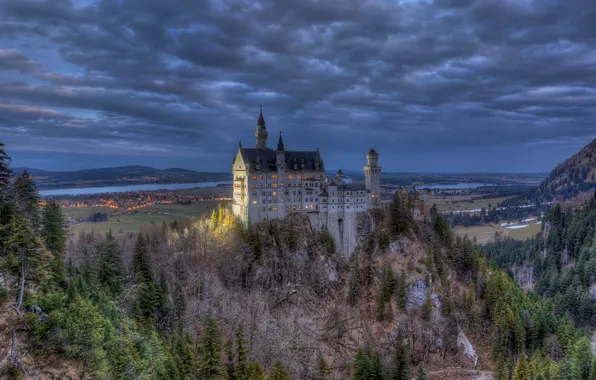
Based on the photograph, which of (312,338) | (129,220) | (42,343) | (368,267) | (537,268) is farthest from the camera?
(537,268)

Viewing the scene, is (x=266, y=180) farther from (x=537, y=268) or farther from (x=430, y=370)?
(x=537, y=268)

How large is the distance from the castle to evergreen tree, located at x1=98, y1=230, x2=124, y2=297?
125ft

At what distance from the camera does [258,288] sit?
8812 centimetres

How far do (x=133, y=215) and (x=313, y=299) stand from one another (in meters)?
70.4

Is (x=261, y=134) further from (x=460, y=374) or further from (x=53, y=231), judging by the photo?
(x=460, y=374)

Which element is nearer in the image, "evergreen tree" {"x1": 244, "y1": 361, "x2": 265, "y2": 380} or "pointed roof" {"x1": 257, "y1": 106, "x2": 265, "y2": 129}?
"evergreen tree" {"x1": 244, "y1": 361, "x2": 265, "y2": 380}

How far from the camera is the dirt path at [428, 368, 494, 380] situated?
81625mm

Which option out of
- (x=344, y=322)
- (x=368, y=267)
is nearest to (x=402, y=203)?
(x=368, y=267)

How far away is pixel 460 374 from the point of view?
83438 millimetres

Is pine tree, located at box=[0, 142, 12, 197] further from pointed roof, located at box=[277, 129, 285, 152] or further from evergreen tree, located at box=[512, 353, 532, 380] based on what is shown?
evergreen tree, located at box=[512, 353, 532, 380]

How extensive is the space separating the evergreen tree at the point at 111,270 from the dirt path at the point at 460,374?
65283 millimetres

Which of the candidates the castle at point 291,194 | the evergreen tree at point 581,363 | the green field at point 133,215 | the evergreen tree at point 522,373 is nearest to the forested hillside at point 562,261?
the evergreen tree at point 581,363

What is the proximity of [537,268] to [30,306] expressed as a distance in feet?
542

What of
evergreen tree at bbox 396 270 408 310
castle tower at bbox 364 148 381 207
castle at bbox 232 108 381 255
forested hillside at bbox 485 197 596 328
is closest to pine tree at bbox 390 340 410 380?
evergreen tree at bbox 396 270 408 310
